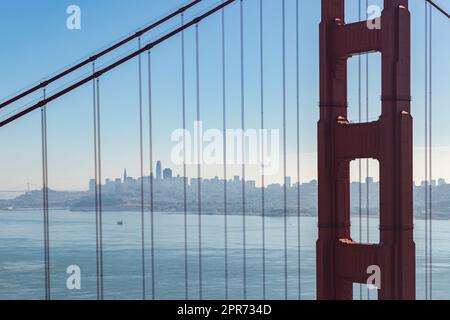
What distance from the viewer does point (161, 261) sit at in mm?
91875

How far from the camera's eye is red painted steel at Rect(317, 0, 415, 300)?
13.6 metres

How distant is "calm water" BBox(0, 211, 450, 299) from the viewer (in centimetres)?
7044

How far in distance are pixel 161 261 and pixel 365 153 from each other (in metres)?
79.7

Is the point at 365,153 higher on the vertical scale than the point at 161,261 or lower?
higher

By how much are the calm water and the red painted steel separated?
5221 centimetres

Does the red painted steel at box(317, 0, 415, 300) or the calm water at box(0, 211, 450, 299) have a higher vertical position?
the red painted steel at box(317, 0, 415, 300)

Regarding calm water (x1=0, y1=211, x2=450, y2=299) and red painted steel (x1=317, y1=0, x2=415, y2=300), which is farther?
calm water (x1=0, y1=211, x2=450, y2=299)

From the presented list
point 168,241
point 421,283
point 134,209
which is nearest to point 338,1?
point 421,283

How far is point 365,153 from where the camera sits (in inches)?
556

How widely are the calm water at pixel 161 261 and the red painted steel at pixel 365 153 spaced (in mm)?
52210

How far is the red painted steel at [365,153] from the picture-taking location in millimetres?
13609

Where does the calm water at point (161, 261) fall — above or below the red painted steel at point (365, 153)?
below

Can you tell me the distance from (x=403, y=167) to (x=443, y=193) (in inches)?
6021

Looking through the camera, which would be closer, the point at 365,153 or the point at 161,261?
the point at 365,153
